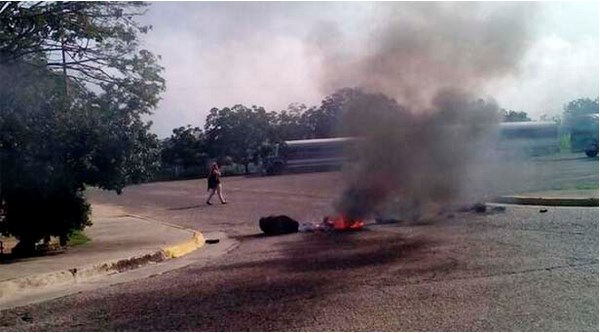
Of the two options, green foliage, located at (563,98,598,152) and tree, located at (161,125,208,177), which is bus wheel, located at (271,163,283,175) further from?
green foliage, located at (563,98,598,152)

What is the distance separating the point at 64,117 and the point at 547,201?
433 inches

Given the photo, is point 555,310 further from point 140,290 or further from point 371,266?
point 140,290

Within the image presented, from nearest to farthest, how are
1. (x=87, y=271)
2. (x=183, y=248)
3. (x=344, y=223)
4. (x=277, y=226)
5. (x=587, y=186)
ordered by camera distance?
(x=87, y=271) → (x=183, y=248) → (x=277, y=226) → (x=344, y=223) → (x=587, y=186)

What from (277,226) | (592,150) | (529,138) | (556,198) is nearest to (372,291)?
(277,226)

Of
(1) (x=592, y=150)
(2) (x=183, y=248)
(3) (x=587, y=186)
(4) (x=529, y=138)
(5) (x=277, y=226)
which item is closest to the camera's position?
(2) (x=183, y=248)

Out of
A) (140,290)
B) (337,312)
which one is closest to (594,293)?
(337,312)

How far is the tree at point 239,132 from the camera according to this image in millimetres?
59000

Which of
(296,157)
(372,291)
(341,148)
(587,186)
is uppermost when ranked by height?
(341,148)

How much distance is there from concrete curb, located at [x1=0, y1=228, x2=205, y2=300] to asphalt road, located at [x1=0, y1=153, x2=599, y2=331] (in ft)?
3.27

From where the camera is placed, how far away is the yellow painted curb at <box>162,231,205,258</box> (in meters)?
11.9

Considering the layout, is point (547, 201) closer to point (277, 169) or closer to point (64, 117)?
point (64, 117)

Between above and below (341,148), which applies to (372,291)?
below

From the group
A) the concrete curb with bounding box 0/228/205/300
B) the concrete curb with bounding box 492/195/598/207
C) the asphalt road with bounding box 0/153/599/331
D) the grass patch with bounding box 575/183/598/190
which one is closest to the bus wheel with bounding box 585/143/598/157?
the grass patch with bounding box 575/183/598/190

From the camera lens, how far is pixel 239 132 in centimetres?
6178
